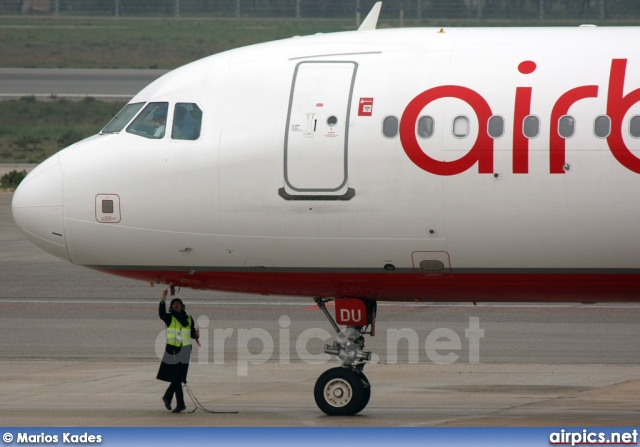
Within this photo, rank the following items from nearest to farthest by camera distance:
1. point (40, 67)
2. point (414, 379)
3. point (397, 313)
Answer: point (414, 379)
point (397, 313)
point (40, 67)

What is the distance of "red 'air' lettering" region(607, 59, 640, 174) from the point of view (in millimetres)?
14500

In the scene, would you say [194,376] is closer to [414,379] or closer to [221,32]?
[414,379]

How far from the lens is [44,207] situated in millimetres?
15820

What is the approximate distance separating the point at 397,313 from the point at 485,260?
10.7m

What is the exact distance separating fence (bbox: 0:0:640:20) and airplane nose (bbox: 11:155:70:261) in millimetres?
62345

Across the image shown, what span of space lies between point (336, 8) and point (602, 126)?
79.5 m

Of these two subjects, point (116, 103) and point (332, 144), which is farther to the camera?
point (116, 103)

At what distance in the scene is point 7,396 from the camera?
18.3 meters

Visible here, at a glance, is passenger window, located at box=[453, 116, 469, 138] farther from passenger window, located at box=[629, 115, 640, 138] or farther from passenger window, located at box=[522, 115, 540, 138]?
passenger window, located at box=[629, 115, 640, 138]

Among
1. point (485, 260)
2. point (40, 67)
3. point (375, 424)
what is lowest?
point (375, 424)

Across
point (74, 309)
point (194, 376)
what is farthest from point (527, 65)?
point (74, 309)

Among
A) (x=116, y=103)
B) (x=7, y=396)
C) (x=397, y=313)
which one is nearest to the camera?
(x=7, y=396)

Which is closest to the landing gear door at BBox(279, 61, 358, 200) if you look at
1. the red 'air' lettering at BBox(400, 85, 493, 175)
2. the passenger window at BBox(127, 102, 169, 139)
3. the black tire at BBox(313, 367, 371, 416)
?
the red 'air' lettering at BBox(400, 85, 493, 175)

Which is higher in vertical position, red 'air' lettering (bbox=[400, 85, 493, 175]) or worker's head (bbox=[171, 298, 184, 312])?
red 'air' lettering (bbox=[400, 85, 493, 175])
